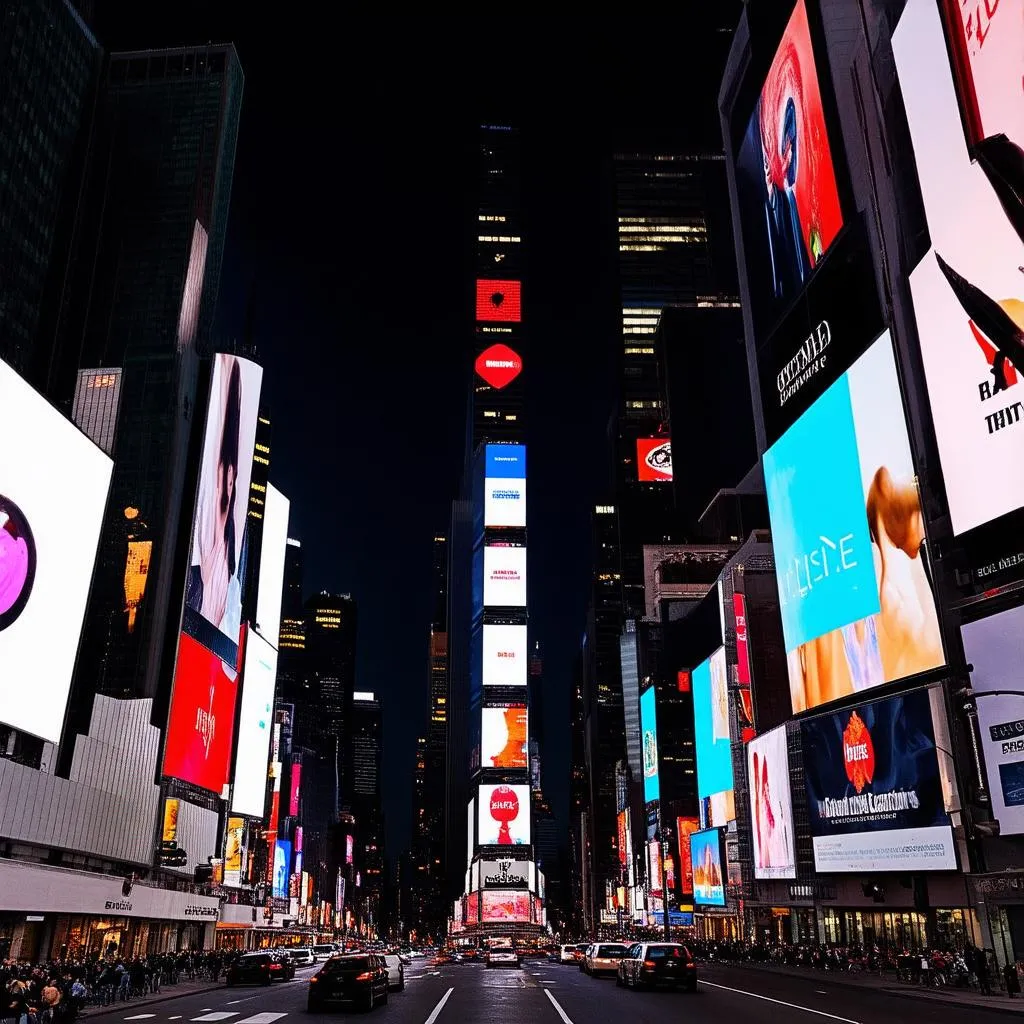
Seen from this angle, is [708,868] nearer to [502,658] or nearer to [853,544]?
[502,658]

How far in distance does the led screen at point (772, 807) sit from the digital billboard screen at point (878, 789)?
9.13 m

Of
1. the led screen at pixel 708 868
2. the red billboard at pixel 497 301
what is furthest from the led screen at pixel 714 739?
the red billboard at pixel 497 301

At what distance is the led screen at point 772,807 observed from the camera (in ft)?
202

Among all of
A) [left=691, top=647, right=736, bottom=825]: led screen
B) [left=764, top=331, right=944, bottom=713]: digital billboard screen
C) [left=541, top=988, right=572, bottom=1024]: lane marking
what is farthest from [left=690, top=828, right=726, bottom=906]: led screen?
[left=541, top=988, right=572, bottom=1024]: lane marking

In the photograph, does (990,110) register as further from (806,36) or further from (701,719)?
(701,719)

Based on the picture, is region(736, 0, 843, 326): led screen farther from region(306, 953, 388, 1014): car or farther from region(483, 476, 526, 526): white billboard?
region(483, 476, 526, 526): white billboard

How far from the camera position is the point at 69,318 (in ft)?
354

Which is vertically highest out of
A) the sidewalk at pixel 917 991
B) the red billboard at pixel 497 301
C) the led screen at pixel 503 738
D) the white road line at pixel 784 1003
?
the red billboard at pixel 497 301

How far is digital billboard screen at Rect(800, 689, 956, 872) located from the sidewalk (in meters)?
5.52

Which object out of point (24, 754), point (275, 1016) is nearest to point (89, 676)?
point (24, 754)

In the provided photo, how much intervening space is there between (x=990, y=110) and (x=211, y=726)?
67.4m

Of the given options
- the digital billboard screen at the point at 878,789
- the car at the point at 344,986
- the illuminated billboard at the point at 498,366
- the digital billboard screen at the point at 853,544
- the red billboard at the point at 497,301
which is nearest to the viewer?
the car at the point at 344,986

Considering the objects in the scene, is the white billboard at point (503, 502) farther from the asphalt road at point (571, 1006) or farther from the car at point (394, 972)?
the car at point (394, 972)

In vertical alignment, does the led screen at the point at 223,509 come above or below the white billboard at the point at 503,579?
below
